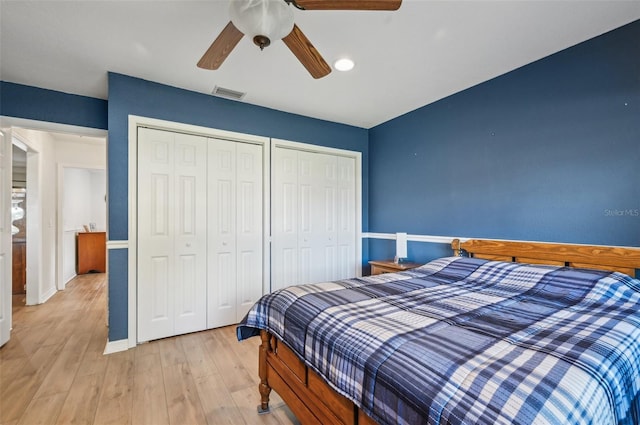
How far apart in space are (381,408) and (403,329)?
1.01 ft

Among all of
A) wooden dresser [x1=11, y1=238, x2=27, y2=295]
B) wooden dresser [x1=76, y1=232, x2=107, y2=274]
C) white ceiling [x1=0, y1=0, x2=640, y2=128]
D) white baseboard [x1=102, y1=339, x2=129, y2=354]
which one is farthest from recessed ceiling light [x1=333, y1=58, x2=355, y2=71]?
wooden dresser [x1=76, y1=232, x2=107, y2=274]

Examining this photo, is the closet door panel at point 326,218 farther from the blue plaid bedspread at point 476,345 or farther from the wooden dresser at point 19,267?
the wooden dresser at point 19,267

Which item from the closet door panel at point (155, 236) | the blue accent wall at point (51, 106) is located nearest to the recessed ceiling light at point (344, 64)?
the closet door panel at point (155, 236)

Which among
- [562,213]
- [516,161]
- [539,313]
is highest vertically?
[516,161]

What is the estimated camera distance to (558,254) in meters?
2.20

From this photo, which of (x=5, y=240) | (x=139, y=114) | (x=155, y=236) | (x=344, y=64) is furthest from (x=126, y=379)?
(x=344, y=64)

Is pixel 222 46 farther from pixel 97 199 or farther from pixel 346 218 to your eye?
pixel 97 199

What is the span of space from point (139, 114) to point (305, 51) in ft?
6.10

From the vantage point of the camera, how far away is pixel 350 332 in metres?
1.20

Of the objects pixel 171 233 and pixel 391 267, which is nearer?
pixel 171 233

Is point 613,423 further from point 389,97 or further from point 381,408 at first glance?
point 389,97

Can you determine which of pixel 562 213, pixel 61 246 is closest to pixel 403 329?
pixel 562 213

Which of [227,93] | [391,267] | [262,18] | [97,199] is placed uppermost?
[227,93]

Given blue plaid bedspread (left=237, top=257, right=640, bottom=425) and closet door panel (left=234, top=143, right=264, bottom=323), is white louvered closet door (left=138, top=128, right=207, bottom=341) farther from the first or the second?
blue plaid bedspread (left=237, top=257, right=640, bottom=425)
